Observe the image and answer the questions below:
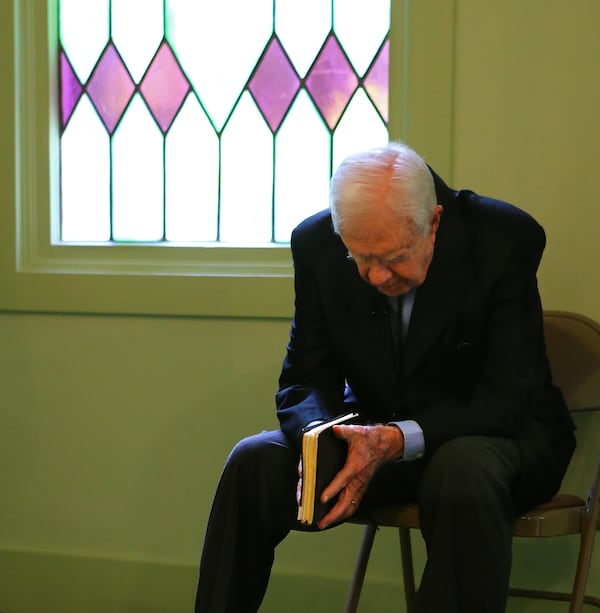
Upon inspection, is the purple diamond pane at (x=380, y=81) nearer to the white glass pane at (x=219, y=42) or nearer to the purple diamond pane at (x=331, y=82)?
the purple diamond pane at (x=331, y=82)

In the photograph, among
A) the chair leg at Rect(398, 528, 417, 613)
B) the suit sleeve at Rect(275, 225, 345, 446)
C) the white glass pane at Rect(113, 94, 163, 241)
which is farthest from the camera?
the white glass pane at Rect(113, 94, 163, 241)

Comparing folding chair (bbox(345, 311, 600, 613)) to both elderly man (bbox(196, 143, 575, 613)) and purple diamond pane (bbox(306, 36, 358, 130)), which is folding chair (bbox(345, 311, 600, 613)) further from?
purple diamond pane (bbox(306, 36, 358, 130))

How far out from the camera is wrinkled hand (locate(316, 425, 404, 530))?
6.66ft

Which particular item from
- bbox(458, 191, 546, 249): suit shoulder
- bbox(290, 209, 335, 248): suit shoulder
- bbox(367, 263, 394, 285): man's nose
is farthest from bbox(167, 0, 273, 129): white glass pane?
bbox(367, 263, 394, 285): man's nose

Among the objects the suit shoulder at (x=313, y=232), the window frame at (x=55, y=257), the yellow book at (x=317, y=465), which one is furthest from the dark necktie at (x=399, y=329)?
the window frame at (x=55, y=257)

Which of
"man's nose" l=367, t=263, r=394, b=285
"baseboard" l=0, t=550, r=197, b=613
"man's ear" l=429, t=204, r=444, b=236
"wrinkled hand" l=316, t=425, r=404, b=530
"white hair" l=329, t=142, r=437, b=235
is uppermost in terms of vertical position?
"white hair" l=329, t=142, r=437, b=235

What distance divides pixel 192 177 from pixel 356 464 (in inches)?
57.7

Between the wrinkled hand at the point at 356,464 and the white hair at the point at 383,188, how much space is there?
42 centimetres

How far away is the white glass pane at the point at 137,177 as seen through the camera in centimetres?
325

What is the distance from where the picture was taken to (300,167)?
3.15m

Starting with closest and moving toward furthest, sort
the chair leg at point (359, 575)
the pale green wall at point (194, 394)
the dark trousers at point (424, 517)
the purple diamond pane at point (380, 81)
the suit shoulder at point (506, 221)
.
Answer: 1. the dark trousers at point (424, 517)
2. the suit shoulder at point (506, 221)
3. the chair leg at point (359, 575)
4. the pale green wall at point (194, 394)
5. the purple diamond pane at point (380, 81)

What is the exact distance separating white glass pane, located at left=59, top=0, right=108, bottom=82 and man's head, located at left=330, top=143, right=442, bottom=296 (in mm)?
1405

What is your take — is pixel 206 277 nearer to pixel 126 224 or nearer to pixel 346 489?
pixel 126 224

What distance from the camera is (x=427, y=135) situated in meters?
2.85
